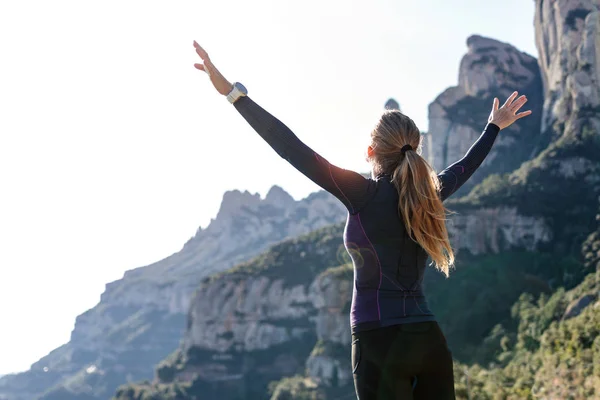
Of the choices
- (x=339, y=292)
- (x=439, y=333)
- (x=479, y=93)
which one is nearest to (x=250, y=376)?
(x=339, y=292)

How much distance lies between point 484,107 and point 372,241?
108111mm

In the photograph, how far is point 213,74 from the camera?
3275 mm

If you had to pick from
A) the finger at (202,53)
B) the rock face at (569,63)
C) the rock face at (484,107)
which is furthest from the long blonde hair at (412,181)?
the rock face at (484,107)

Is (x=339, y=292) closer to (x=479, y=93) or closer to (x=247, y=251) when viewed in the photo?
(x=479, y=93)

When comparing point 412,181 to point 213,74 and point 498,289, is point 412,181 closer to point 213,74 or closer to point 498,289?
point 213,74

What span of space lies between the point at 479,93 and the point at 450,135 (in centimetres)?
920

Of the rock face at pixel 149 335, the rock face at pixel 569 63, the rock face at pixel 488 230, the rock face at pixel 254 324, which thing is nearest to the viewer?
the rock face at pixel 569 63

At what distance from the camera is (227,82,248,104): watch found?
10.4ft

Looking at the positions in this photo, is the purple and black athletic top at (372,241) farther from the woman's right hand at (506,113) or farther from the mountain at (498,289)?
the mountain at (498,289)

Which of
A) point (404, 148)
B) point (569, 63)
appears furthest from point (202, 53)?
point (569, 63)

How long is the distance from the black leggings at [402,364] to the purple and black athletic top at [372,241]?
0.06 metres

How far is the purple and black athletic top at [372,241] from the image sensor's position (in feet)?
9.57

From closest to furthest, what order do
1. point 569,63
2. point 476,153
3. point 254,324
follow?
1. point 476,153
2. point 569,63
3. point 254,324

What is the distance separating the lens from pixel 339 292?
247ft
